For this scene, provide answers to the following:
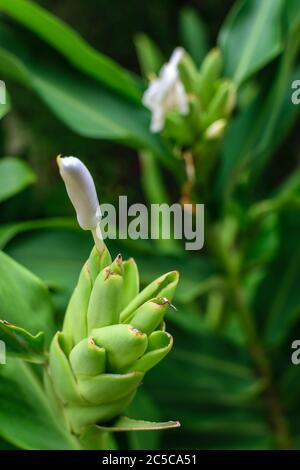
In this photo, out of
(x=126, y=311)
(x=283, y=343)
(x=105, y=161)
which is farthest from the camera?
(x=105, y=161)

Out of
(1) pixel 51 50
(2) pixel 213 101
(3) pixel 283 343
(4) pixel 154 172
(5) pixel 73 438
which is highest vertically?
(4) pixel 154 172

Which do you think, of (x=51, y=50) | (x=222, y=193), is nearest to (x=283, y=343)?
(x=222, y=193)

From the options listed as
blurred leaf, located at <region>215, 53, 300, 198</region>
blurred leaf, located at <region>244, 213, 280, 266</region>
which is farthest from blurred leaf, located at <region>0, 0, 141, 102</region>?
blurred leaf, located at <region>244, 213, 280, 266</region>

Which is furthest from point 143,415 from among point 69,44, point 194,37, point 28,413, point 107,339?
point 194,37

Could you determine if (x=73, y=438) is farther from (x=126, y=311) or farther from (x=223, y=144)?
(x=223, y=144)

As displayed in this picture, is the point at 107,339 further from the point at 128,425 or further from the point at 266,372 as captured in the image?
the point at 266,372

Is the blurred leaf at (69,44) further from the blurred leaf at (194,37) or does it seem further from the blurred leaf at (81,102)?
the blurred leaf at (194,37)
